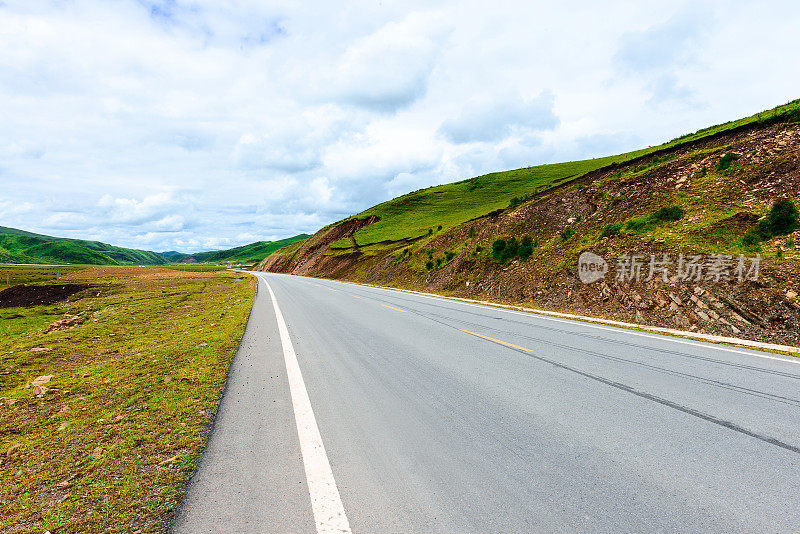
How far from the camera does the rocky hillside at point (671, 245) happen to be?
1196 cm

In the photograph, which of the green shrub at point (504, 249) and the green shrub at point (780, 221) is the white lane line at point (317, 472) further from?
the green shrub at point (504, 249)

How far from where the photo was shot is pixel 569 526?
264 cm

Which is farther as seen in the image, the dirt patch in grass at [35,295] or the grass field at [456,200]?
the grass field at [456,200]

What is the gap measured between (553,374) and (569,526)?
4019 millimetres

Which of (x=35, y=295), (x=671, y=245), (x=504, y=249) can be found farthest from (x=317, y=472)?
(x=35, y=295)

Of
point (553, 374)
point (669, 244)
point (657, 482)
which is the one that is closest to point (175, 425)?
point (657, 482)

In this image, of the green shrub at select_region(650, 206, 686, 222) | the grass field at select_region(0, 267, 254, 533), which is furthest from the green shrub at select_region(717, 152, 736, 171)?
the grass field at select_region(0, 267, 254, 533)

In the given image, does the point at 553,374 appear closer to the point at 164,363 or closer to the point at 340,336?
the point at 340,336

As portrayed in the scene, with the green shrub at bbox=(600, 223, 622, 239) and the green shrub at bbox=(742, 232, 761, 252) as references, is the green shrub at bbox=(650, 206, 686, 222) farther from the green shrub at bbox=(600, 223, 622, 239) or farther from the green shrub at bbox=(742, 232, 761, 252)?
the green shrub at bbox=(742, 232, 761, 252)

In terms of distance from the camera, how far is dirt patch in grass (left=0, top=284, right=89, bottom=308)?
3319 cm

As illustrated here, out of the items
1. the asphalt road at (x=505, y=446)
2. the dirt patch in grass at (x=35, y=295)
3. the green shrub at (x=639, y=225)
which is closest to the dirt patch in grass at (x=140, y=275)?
the dirt patch in grass at (x=35, y=295)

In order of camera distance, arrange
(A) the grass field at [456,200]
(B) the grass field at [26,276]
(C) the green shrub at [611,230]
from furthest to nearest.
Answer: (A) the grass field at [456,200] → (B) the grass field at [26,276] → (C) the green shrub at [611,230]

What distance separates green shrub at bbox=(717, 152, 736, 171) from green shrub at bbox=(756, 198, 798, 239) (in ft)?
21.6

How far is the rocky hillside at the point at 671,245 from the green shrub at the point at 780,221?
4 centimetres
